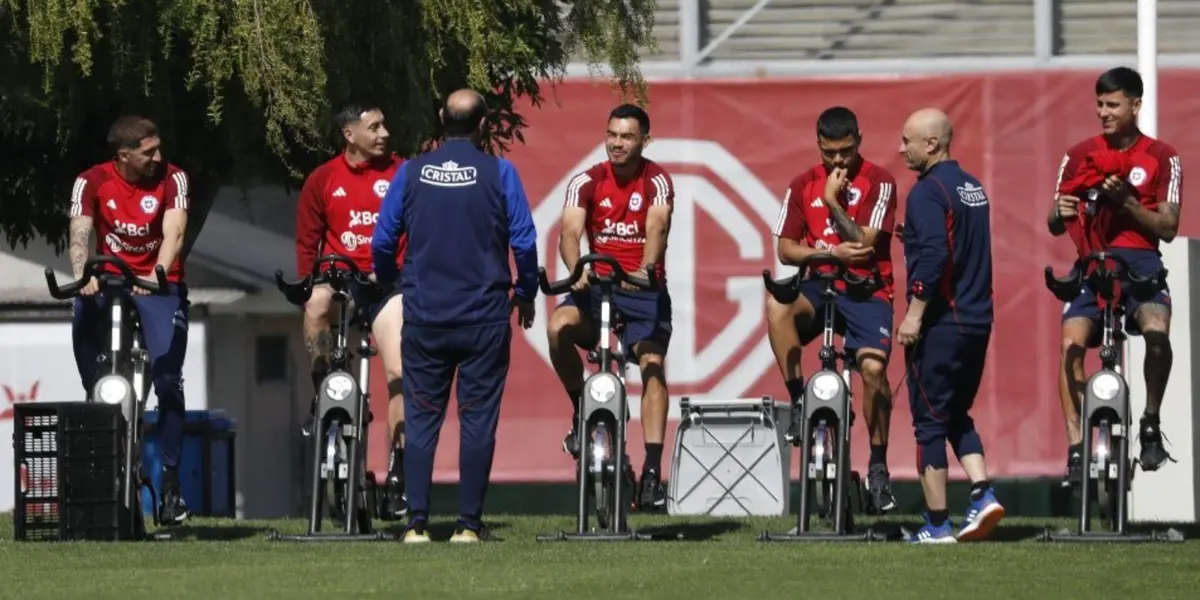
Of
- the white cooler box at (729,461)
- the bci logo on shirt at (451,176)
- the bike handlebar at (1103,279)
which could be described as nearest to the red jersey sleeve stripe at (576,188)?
the bci logo on shirt at (451,176)

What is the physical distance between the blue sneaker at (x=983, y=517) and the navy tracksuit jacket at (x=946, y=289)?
32cm

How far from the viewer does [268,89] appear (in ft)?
46.4

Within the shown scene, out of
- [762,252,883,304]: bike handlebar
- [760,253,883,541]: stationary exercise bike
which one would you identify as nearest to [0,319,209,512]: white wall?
[762,252,883,304]: bike handlebar

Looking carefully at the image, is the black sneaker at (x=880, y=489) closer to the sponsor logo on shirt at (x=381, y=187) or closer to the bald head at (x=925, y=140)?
the bald head at (x=925, y=140)

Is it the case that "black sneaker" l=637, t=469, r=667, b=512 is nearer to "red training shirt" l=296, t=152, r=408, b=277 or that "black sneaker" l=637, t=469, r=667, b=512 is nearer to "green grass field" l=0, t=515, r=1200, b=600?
"green grass field" l=0, t=515, r=1200, b=600

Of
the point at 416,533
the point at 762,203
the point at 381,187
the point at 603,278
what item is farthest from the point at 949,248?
the point at 762,203

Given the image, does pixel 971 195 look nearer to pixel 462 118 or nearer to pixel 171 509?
pixel 462 118

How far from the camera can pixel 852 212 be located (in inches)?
519

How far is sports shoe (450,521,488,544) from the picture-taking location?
1182 centimetres

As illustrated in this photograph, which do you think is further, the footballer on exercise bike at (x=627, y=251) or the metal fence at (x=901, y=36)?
the metal fence at (x=901, y=36)

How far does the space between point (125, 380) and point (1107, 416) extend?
4328mm

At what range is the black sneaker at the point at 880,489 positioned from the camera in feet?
41.8

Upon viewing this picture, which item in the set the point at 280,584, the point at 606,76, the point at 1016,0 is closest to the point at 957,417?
the point at 280,584

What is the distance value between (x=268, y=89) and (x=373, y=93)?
1.20 meters
